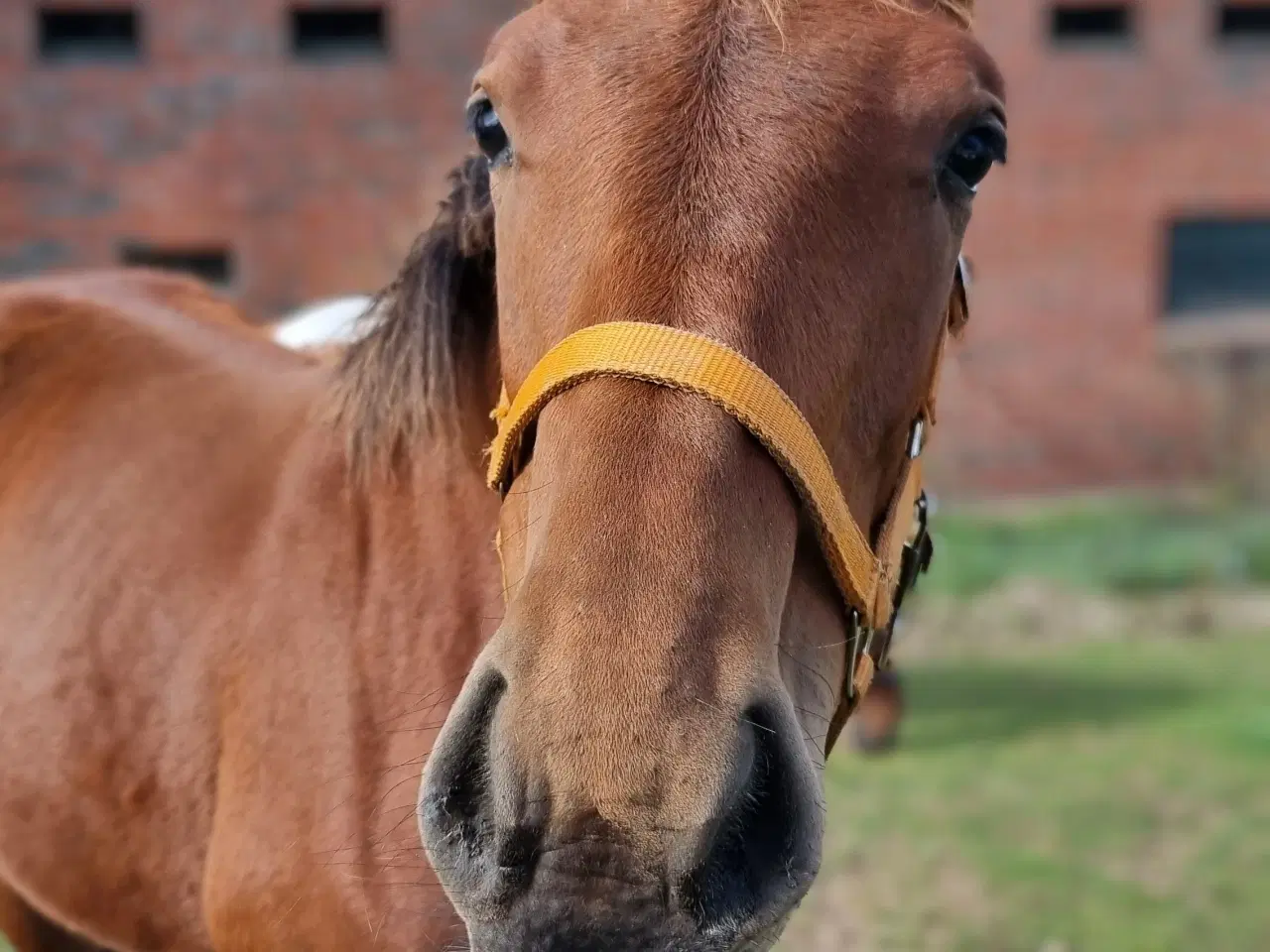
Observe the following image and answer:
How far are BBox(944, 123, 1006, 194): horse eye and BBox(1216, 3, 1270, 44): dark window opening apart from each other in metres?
11.5

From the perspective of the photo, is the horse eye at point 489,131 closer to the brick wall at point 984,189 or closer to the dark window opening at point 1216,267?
the brick wall at point 984,189

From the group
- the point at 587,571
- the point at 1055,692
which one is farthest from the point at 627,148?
the point at 1055,692

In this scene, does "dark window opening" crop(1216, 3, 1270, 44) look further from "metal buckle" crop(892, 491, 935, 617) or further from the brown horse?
the brown horse

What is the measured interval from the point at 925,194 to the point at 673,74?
31 cm

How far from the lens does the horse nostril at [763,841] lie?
3.59 ft

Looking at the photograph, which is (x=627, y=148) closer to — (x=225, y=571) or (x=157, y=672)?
(x=225, y=571)

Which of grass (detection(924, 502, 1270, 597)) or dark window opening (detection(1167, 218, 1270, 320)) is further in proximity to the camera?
dark window opening (detection(1167, 218, 1270, 320))

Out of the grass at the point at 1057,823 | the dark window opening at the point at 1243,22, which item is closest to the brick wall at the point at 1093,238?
the dark window opening at the point at 1243,22

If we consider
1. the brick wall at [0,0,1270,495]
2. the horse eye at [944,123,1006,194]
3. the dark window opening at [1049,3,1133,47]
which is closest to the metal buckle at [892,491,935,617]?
the horse eye at [944,123,1006,194]

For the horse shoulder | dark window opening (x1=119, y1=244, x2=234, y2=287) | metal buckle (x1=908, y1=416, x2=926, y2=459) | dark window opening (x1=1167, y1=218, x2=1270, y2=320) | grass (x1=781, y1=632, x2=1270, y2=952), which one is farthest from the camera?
dark window opening (x1=1167, y1=218, x2=1270, y2=320)

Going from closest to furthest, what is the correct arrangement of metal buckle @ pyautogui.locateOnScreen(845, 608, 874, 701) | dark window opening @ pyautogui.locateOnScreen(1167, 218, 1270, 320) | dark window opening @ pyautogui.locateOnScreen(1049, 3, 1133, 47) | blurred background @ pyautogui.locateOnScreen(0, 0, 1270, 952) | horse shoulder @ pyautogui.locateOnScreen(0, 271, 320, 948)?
metal buckle @ pyautogui.locateOnScreen(845, 608, 874, 701) < horse shoulder @ pyautogui.locateOnScreen(0, 271, 320, 948) < blurred background @ pyautogui.locateOnScreen(0, 0, 1270, 952) < dark window opening @ pyautogui.locateOnScreen(1049, 3, 1133, 47) < dark window opening @ pyautogui.locateOnScreen(1167, 218, 1270, 320)

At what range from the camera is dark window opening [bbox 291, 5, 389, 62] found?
1098 centimetres

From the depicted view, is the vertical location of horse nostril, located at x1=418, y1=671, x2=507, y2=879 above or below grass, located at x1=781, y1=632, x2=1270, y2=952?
above

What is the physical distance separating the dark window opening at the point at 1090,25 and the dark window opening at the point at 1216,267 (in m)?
1.76
